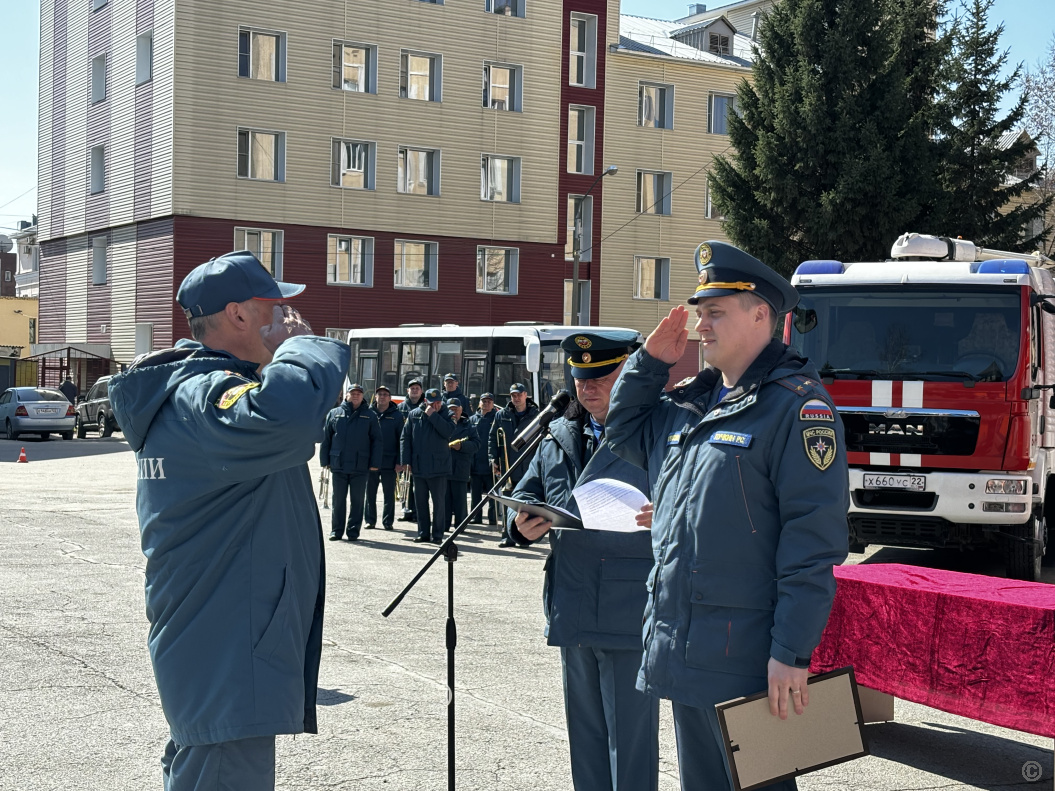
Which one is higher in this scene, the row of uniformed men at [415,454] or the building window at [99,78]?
the building window at [99,78]

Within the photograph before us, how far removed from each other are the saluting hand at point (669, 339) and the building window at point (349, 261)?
124 feet

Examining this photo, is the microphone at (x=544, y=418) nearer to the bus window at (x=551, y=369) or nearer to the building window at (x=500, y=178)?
A: the bus window at (x=551, y=369)

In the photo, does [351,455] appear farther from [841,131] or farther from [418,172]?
[418,172]

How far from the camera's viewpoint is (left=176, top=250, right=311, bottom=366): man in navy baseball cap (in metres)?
3.31

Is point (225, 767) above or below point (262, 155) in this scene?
below

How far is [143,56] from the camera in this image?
40344mm

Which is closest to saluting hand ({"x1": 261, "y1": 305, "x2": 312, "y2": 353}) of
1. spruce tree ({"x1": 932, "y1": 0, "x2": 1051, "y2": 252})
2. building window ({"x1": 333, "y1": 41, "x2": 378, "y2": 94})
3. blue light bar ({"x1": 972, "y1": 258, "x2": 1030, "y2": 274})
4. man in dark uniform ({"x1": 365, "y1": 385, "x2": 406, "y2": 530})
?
blue light bar ({"x1": 972, "y1": 258, "x2": 1030, "y2": 274})

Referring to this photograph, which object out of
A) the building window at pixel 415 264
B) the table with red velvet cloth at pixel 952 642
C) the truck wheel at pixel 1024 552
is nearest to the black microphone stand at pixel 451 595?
the table with red velvet cloth at pixel 952 642

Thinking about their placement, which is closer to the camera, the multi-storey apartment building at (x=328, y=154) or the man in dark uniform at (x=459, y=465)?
the man in dark uniform at (x=459, y=465)

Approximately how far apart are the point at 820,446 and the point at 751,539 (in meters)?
0.33

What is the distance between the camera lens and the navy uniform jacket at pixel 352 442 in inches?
612

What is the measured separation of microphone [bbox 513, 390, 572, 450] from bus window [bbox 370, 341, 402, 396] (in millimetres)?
23808

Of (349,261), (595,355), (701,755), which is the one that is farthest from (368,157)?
(701,755)

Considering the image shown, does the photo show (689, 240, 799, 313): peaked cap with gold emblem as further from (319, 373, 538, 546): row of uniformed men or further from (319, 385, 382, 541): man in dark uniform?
(319, 385, 382, 541): man in dark uniform
